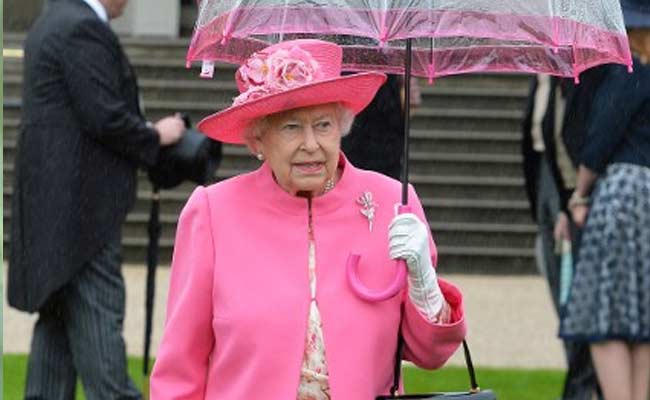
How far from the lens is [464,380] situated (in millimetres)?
10188

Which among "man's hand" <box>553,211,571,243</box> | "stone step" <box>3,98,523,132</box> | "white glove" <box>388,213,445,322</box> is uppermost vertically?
"white glove" <box>388,213,445,322</box>

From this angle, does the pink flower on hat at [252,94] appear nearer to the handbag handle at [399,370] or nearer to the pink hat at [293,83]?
the pink hat at [293,83]

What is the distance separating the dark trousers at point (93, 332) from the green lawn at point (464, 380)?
1523 mm

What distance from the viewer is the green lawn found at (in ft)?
32.1

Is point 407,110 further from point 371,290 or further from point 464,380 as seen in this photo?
point 464,380

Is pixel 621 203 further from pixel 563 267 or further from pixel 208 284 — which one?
pixel 208 284

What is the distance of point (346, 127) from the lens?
449 cm

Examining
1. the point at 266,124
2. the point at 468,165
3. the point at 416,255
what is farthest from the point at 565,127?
the point at 468,165

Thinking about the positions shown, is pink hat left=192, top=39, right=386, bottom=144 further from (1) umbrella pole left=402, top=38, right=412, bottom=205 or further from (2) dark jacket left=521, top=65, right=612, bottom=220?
(2) dark jacket left=521, top=65, right=612, bottom=220

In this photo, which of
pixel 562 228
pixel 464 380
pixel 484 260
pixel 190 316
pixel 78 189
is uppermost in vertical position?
pixel 190 316

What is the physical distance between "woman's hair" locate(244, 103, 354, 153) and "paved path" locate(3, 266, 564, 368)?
6.37 m

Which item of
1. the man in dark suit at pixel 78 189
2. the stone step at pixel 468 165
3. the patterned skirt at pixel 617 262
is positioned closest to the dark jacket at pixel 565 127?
the patterned skirt at pixel 617 262

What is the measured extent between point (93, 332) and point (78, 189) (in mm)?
526

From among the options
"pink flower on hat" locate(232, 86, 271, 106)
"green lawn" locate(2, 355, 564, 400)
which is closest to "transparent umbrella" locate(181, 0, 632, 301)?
"pink flower on hat" locate(232, 86, 271, 106)
